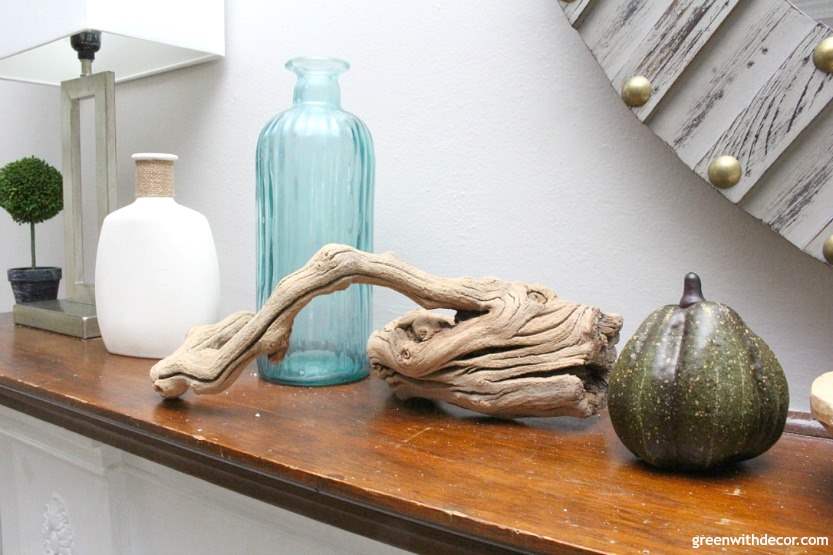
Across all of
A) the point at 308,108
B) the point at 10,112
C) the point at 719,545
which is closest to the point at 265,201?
the point at 308,108

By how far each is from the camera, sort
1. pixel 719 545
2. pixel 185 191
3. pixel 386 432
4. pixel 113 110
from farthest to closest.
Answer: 1. pixel 185 191
2. pixel 113 110
3. pixel 386 432
4. pixel 719 545

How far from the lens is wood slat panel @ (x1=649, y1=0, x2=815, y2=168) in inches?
20.3

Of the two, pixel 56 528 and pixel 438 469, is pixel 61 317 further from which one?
pixel 438 469

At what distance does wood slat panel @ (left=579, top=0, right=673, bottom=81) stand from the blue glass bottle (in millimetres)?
228

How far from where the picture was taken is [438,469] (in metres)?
0.44

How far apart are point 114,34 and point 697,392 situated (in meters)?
0.75

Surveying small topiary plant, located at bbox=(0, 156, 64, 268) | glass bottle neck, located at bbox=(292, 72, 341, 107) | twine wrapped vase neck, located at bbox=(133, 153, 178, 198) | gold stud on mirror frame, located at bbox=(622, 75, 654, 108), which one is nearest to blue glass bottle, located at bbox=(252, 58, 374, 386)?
glass bottle neck, located at bbox=(292, 72, 341, 107)

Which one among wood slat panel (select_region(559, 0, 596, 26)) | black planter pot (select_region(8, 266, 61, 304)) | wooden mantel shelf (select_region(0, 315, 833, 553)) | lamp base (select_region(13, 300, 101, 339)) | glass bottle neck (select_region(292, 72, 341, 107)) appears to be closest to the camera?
wooden mantel shelf (select_region(0, 315, 833, 553))

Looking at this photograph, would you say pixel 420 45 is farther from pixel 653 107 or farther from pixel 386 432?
pixel 386 432

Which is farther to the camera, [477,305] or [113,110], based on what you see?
[113,110]

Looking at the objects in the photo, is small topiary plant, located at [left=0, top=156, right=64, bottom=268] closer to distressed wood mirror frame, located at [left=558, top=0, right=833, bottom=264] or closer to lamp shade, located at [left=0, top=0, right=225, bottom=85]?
lamp shade, located at [left=0, top=0, right=225, bottom=85]

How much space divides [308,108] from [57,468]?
0.47m

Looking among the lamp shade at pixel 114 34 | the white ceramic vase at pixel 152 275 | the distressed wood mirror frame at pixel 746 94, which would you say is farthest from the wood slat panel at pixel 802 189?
the lamp shade at pixel 114 34

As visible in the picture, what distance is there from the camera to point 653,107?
566 millimetres
